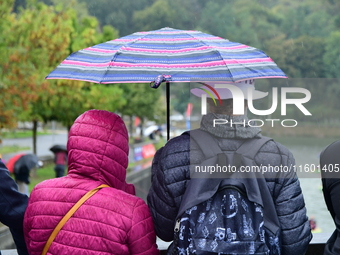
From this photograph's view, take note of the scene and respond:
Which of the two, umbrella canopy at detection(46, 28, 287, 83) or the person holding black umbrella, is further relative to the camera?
the person holding black umbrella

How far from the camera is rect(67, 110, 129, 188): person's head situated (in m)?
2.13

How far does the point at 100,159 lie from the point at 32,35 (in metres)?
12.3

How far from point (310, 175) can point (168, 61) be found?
3.50ft

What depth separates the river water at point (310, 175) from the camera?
121 inches

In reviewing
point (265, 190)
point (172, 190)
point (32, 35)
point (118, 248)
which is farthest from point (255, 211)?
point (32, 35)

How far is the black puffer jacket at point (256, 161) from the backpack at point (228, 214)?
52 mm

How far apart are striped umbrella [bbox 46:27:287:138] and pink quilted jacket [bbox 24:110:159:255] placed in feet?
0.96

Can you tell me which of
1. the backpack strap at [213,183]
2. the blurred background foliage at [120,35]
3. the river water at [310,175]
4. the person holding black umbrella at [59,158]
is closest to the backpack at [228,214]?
the backpack strap at [213,183]

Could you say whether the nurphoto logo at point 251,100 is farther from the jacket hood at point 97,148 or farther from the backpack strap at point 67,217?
the backpack strap at point 67,217

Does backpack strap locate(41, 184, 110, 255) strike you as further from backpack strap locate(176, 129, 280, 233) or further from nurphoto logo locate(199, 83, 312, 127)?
nurphoto logo locate(199, 83, 312, 127)

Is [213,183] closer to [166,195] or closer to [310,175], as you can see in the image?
[166,195]

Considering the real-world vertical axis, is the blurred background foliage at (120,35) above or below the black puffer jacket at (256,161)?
below

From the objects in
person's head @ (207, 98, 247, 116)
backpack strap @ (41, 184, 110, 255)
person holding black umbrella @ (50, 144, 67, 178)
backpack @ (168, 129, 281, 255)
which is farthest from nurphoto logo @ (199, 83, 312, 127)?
person holding black umbrella @ (50, 144, 67, 178)

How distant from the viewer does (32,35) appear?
13.6 metres
